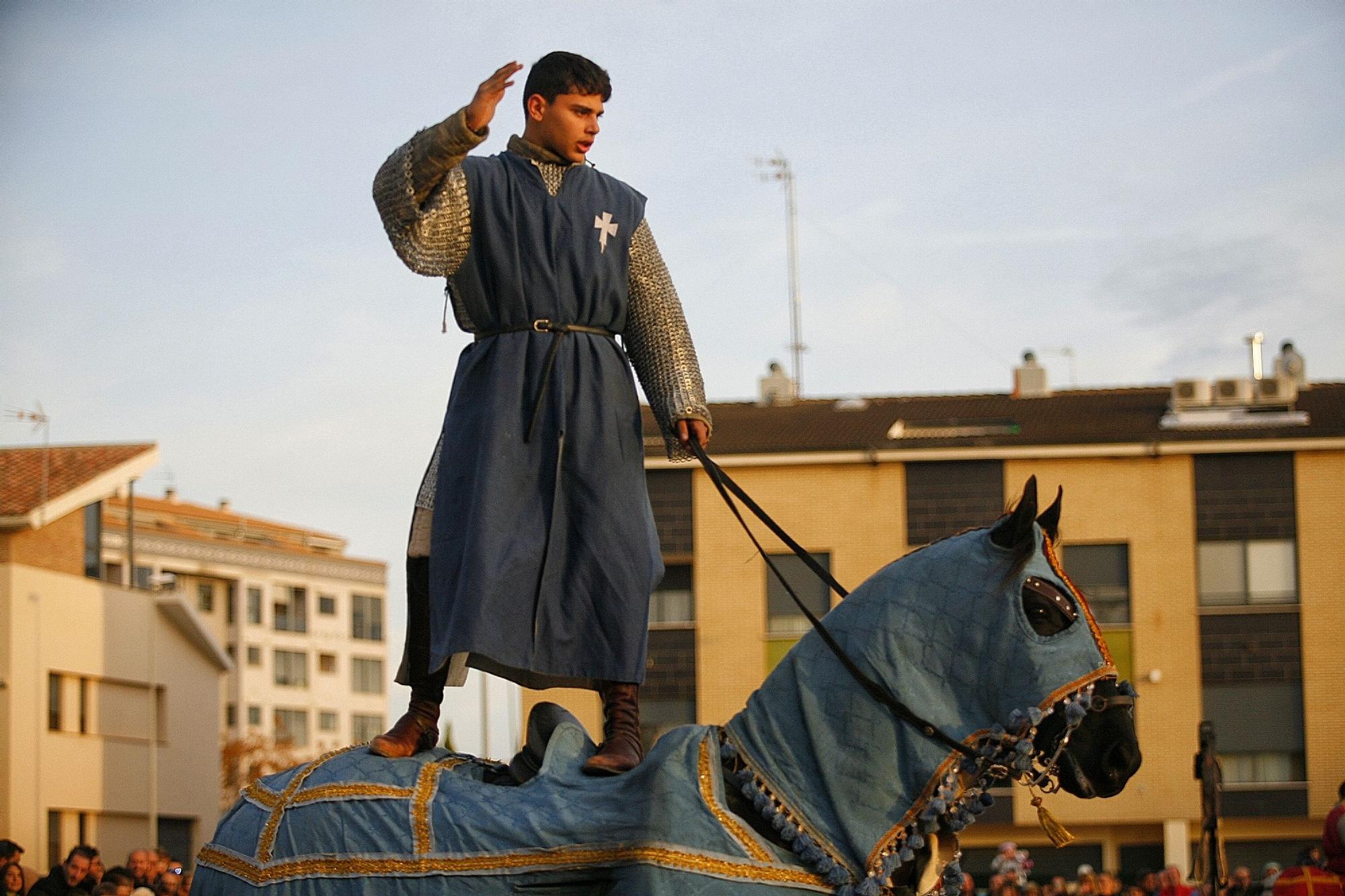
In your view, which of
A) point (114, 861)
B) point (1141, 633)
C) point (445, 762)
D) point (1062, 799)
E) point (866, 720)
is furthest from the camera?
point (114, 861)

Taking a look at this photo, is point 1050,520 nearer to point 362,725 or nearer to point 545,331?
point 545,331

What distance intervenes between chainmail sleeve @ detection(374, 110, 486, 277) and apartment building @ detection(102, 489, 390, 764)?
8318 cm

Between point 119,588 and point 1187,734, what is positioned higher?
point 119,588

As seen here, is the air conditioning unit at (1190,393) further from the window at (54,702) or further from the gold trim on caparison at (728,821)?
the gold trim on caparison at (728,821)

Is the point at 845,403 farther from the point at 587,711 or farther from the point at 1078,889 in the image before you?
the point at 1078,889

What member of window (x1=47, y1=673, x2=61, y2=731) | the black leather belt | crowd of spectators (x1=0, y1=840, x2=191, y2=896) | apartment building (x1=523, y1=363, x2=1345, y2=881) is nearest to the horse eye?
the black leather belt

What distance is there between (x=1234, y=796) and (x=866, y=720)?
39.7 m

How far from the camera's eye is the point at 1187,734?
142ft

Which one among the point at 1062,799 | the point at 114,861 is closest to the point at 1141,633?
the point at 1062,799

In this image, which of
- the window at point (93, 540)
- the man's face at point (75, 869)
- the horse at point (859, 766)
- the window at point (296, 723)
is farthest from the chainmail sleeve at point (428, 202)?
the window at point (296, 723)

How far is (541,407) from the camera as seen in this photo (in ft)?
21.6

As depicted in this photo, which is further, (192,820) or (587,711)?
(192,820)

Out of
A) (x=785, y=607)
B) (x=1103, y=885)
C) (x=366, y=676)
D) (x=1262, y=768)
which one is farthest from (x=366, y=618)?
(x=1103, y=885)

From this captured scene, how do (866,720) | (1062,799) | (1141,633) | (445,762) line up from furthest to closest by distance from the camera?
(1141,633)
(1062,799)
(445,762)
(866,720)
